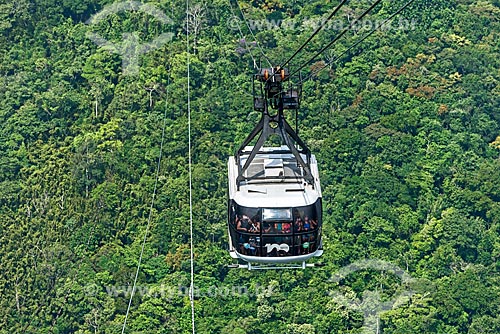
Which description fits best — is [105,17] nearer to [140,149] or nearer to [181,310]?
[140,149]

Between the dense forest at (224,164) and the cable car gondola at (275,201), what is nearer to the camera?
the cable car gondola at (275,201)

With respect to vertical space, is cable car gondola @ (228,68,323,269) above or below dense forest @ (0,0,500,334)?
above

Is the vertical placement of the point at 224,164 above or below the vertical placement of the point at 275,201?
below

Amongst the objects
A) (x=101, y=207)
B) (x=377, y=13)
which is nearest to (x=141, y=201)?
(x=101, y=207)

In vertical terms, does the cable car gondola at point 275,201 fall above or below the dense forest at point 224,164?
above
